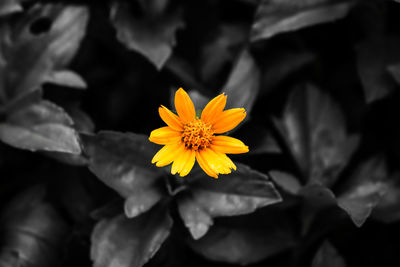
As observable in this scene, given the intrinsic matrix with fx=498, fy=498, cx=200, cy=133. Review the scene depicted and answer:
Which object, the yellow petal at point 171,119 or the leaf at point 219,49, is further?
the leaf at point 219,49

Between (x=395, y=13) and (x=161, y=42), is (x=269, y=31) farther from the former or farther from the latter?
(x=395, y=13)

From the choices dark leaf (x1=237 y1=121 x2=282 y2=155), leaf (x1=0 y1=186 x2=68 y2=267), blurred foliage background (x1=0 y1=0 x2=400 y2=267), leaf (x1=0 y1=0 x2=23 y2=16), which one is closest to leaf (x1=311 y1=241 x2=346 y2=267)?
blurred foliage background (x1=0 y1=0 x2=400 y2=267)

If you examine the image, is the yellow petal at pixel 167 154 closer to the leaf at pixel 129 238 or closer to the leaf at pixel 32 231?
the leaf at pixel 129 238

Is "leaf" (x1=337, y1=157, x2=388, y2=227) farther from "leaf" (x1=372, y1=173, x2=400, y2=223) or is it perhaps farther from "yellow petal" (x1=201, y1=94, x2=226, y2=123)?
"yellow petal" (x1=201, y1=94, x2=226, y2=123)

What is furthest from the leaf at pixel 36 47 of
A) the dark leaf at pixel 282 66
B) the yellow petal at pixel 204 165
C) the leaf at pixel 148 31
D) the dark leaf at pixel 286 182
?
the dark leaf at pixel 286 182

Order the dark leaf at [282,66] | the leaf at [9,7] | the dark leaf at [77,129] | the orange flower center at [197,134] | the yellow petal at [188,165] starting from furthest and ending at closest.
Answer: the dark leaf at [282,66] → the leaf at [9,7] → the dark leaf at [77,129] → the orange flower center at [197,134] → the yellow petal at [188,165]

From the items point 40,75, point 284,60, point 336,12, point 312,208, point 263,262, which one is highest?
point 336,12

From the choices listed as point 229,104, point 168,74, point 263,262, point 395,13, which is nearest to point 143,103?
point 168,74
